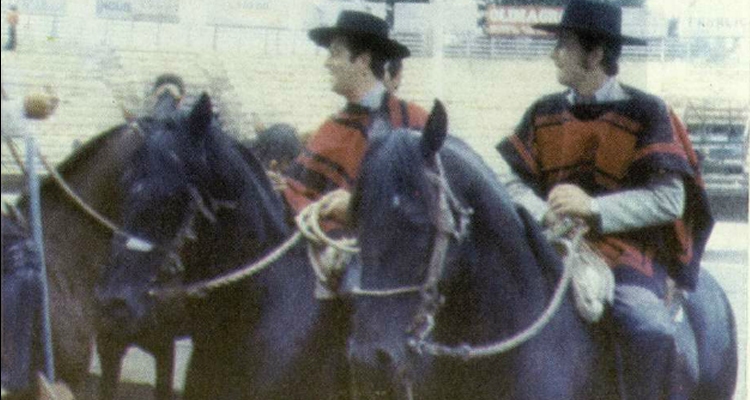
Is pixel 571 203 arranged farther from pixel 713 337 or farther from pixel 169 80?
pixel 169 80

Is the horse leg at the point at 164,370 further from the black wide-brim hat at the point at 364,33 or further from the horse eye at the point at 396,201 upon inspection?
the horse eye at the point at 396,201

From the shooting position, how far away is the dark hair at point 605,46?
2.89 meters

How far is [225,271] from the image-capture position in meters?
2.83

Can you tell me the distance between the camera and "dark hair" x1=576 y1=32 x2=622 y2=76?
114 inches

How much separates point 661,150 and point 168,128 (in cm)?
113

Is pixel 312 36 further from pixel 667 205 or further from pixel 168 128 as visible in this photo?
pixel 667 205

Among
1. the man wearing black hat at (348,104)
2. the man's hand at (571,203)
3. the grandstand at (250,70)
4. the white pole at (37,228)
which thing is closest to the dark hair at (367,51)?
the man wearing black hat at (348,104)

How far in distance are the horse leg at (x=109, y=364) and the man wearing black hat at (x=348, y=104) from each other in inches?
23.8

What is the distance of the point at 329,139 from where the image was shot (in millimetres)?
3049

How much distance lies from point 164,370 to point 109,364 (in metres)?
0.18

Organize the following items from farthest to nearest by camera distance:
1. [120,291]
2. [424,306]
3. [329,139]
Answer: [329,139] < [120,291] < [424,306]

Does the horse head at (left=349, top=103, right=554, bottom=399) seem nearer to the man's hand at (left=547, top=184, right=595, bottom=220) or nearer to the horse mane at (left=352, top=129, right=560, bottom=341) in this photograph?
the horse mane at (left=352, top=129, right=560, bottom=341)

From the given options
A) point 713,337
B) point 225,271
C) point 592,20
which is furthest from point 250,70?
point 713,337

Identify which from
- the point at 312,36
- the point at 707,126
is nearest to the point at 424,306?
the point at 312,36
